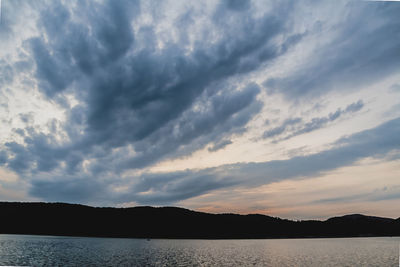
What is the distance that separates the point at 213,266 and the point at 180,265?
692cm

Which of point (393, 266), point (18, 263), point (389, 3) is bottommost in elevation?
point (393, 266)

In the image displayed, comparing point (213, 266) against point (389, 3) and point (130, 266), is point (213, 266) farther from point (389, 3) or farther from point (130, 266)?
point (389, 3)

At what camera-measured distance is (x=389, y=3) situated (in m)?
38.5

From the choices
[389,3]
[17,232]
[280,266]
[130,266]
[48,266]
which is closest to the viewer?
[389,3]

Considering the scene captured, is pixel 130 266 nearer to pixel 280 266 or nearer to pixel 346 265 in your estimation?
pixel 280 266

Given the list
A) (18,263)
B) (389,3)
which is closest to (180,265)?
(18,263)

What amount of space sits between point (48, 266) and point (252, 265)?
1579 inches

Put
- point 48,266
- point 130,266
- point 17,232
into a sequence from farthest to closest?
point 17,232 < point 130,266 < point 48,266

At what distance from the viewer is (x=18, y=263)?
1946 inches

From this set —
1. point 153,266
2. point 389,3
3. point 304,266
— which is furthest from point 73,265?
point 389,3

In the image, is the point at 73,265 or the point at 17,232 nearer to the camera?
the point at 73,265

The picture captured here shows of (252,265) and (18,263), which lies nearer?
(18,263)

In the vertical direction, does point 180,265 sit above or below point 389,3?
below

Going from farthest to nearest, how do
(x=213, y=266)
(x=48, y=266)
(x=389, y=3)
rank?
(x=213, y=266), (x=48, y=266), (x=389, y=3)
